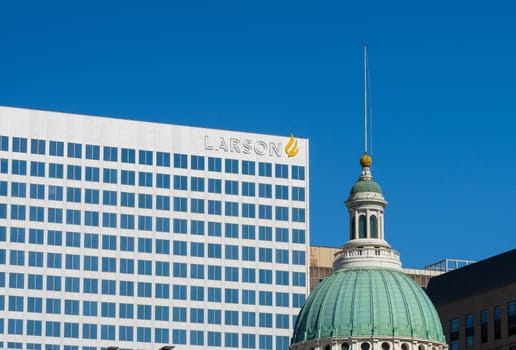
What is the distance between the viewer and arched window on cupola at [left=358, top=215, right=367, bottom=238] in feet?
590

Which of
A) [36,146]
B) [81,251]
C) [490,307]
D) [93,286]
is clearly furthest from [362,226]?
[36,146]

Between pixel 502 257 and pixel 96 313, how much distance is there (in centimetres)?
4327

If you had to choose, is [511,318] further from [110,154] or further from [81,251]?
[110,154]

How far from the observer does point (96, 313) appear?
19575 centimetres

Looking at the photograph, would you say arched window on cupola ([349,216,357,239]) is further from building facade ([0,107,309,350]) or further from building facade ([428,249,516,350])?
building facade ([0,107,309,350])

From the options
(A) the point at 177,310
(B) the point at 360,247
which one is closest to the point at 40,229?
(A) the point at 177,310

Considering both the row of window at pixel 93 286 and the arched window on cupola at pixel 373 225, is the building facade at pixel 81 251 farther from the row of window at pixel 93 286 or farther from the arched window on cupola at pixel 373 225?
the arched window on cupola at pixel 373 225

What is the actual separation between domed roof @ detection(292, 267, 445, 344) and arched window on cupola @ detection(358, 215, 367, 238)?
181 inches

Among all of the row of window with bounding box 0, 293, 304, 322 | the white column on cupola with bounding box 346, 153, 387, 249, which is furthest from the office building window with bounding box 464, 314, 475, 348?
the row of window with bounding box 0, 293, 304, 322

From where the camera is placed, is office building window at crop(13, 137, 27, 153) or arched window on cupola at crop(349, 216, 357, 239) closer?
arched window on cupola at crop(349, 216, 357, 239)

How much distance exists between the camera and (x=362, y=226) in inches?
7111

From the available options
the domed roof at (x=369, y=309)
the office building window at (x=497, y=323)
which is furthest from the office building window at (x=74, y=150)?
the office building window at (x=497, y=323)

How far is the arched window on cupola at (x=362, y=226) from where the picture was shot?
590 ft

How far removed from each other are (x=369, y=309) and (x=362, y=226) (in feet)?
39.2
